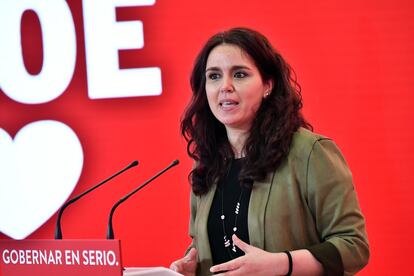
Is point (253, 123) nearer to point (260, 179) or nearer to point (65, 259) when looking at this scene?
point (260, 179)

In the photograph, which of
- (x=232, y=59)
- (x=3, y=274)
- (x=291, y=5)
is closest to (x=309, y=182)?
(x=232, y=59)

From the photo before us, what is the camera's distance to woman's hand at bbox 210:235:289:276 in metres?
1.51

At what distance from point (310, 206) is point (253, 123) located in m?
0.33

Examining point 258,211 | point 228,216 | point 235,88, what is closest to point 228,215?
point 228,216

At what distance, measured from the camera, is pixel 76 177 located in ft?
10.5

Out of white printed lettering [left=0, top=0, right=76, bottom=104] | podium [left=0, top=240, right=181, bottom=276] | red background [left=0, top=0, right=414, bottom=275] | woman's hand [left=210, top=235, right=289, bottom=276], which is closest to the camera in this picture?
podium [left=0, top=240, right=181, bottom=276]

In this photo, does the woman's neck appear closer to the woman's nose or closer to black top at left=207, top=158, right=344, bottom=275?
black top at left=207, top=158, right=344, bottom=275

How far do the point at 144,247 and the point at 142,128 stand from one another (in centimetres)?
62

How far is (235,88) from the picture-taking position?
6.04 feet

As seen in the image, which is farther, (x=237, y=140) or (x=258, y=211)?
(x=237, y=140)

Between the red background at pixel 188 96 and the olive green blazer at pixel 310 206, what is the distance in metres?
1.22

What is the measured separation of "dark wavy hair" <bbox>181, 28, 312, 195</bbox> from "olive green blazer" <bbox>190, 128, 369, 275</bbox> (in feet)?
0.15

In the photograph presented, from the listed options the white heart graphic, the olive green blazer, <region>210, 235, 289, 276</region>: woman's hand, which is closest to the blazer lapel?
the olive green blazer

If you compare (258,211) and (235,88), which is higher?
(235,88)
